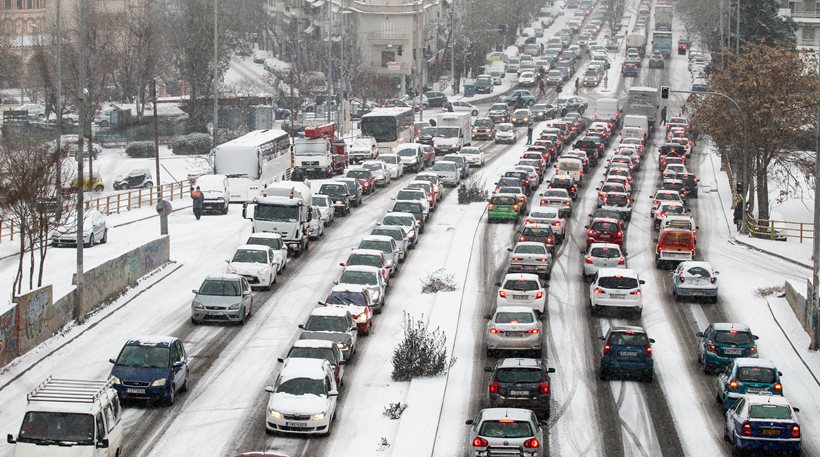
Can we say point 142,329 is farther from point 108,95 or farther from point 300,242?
point 108,95

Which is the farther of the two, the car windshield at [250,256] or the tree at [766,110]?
the tree at [766,110]

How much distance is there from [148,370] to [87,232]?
867 inches

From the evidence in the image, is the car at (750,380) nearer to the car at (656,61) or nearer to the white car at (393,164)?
the white car at (393,164)

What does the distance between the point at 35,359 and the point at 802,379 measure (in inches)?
769

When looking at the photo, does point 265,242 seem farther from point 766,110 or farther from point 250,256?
point 766,110

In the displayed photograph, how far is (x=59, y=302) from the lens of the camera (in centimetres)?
3853

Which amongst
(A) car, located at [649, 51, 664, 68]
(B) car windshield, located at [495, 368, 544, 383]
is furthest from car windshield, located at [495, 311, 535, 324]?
(A) car, located at [649, 51, 664, 68]

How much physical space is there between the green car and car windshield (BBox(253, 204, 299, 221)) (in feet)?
37.4

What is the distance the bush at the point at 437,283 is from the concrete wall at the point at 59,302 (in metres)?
9.24

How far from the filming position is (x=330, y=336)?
1404 inches

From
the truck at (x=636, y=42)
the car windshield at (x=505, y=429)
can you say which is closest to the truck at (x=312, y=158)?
the car windshield at (x=505, y=429)

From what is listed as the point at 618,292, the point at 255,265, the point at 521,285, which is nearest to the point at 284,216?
the point at 255,265

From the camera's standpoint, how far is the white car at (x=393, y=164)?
73.2 metres

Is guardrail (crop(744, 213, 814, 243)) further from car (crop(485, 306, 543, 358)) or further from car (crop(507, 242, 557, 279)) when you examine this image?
car (crop(485, 306, 543, 358))
